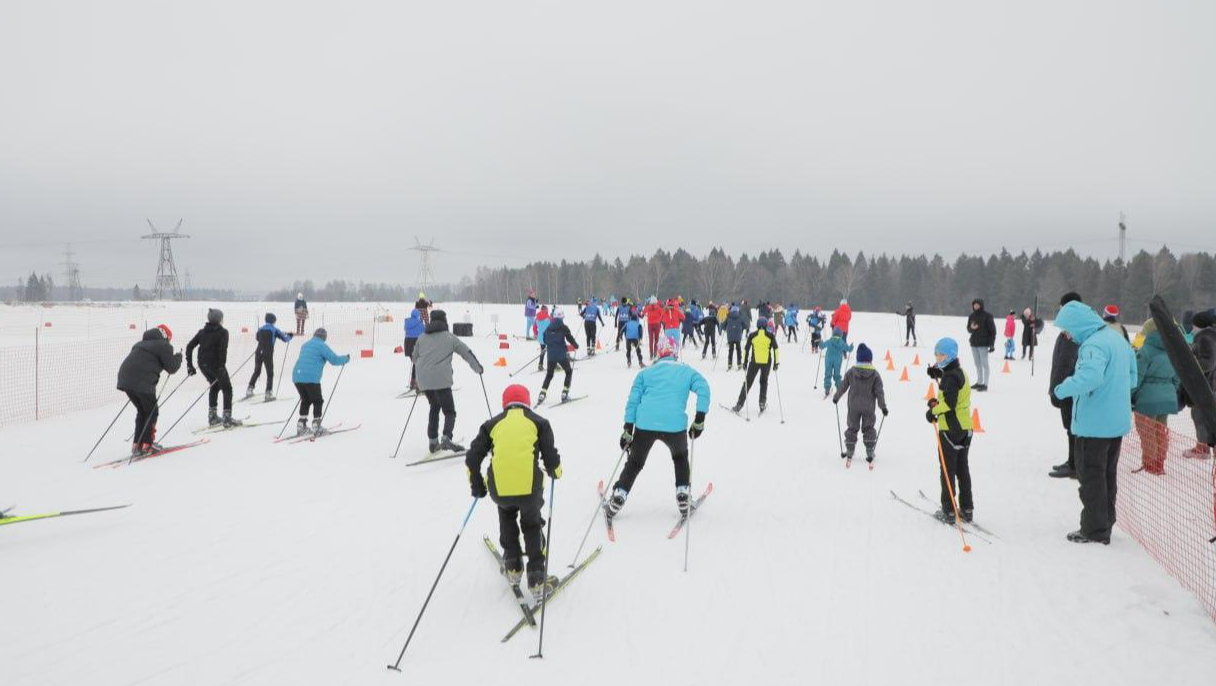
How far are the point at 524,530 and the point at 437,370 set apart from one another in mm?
4579

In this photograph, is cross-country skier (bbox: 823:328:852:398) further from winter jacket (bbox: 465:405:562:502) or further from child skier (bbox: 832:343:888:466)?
winter jacket (bbox: 465:405:562:502)

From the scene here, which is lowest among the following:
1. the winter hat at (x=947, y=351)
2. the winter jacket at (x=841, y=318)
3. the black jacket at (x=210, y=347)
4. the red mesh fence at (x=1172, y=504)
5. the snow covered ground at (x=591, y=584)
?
the snow covered ground at (x=591, y=584)

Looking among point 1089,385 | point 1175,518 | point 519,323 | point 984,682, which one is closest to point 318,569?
point 984,682

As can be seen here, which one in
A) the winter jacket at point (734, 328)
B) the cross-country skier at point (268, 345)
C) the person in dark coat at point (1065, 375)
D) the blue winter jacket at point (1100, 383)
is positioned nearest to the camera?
the blue winter jacket at point (1100, 383)

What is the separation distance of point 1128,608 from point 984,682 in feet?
5.59

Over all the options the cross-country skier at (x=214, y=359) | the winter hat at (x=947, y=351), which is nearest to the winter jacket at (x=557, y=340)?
the cross-country skier at (x=214, y=359)

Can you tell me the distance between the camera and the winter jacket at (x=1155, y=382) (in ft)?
22.4

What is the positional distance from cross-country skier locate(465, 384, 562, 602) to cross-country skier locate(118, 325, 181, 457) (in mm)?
6709

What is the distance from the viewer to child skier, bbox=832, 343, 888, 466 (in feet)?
26.2

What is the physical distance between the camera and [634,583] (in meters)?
4.79

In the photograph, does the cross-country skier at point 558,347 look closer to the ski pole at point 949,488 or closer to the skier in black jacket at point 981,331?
the ski pole at point 949,488

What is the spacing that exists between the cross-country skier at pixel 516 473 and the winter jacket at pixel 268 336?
981 cm

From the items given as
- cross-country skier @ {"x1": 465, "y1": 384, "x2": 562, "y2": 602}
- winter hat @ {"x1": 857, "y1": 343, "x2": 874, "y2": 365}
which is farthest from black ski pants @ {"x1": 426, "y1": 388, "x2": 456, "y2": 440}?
winter hat @ {"x1": 857, "y1": 343, "x2": 874, "y2": 365}

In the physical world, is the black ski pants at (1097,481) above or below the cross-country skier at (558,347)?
below
